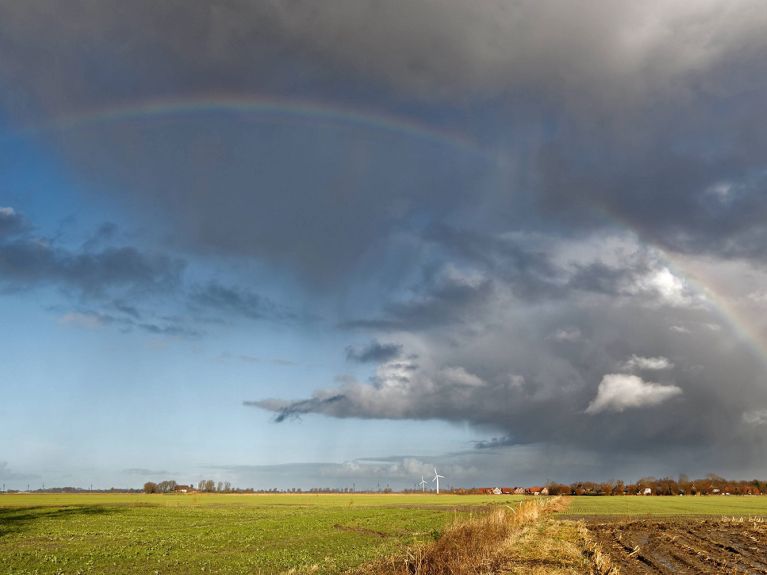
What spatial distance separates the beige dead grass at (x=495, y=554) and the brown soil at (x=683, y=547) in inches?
74.0

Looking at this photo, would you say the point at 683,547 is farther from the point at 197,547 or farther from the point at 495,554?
the point at 197,547

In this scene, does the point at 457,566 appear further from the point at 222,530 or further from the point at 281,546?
the point at 222,530

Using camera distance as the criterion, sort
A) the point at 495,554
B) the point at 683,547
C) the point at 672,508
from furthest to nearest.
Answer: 1. the point at 672,508
2. the point at 683,547
3. the point at 495,554

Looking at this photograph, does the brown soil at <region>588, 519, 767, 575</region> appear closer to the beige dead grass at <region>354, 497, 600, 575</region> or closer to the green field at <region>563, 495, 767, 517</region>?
the beige dead grass at <region>354, 497, 600, 575</region>

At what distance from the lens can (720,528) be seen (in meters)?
50.4

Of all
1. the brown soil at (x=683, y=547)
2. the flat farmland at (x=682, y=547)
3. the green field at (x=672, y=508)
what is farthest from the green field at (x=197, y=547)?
the green field at (x=672, y=508)

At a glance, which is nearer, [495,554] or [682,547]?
[495,554]

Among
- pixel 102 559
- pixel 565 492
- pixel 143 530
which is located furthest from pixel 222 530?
pixel 565 492

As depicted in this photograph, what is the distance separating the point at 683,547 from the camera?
35.3 meters

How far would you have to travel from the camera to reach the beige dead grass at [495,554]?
21.9 m

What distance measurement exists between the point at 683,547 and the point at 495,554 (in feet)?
49.9

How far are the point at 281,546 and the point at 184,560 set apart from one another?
8.42 meters

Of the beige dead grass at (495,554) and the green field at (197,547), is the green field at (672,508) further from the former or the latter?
the beige dead grass at (495,554)

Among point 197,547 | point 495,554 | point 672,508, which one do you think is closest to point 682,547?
point 495,554
